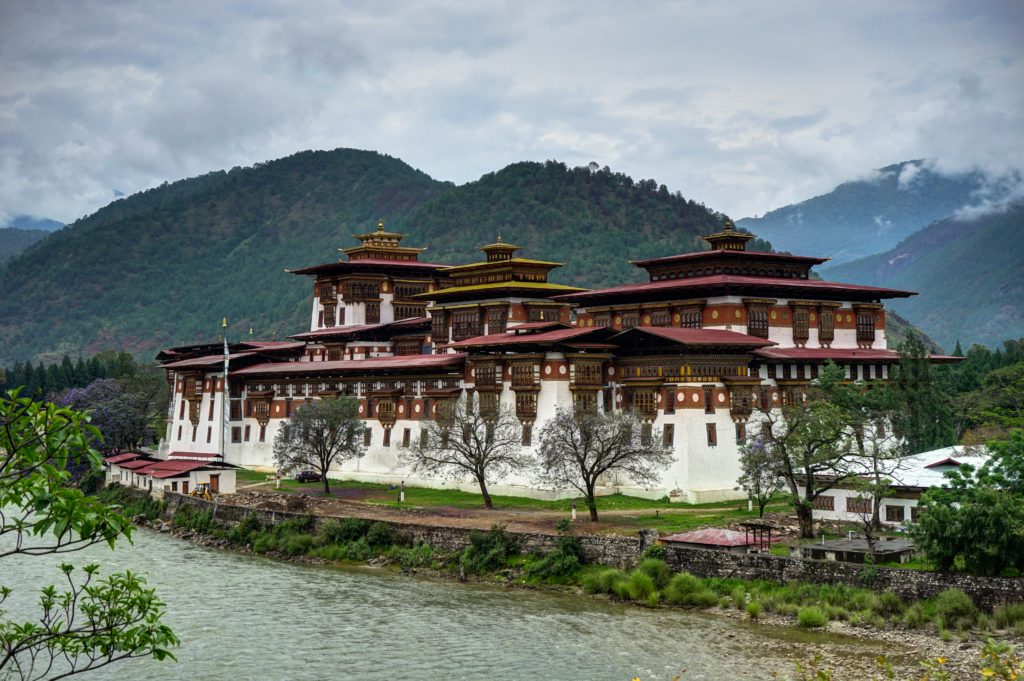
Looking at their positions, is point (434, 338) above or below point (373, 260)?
below

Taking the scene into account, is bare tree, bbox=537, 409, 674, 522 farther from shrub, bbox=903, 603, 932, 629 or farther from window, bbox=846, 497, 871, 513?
shrub, bbox=903, 603, 932, 629

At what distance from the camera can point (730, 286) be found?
2830 inches

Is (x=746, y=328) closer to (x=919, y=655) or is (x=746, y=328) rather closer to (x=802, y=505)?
(x=802, y=505)

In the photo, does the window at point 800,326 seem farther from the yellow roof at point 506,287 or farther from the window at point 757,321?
the yellow roof at point 506,287

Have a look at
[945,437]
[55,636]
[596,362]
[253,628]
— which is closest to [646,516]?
[596,362]

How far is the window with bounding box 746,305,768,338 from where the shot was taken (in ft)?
238

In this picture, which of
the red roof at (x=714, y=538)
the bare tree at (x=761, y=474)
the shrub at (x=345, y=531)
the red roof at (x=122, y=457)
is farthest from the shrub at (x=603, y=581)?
the red roof at (x=122, y=457)

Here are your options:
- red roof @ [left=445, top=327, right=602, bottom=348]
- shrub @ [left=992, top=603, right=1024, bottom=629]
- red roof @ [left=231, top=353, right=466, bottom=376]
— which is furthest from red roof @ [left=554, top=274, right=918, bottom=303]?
shrub @ [left=992, top=603, right=1024, bottom=629]

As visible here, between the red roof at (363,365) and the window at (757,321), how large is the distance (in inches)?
674

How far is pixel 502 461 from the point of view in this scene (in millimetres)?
68438

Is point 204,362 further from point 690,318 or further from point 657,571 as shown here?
point 657,571

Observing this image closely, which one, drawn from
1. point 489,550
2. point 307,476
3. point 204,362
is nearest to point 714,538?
point 489,550

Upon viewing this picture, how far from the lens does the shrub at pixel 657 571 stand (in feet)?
155

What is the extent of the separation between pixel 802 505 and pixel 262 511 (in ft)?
95.5
